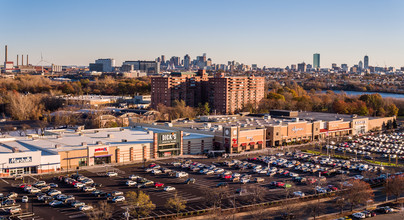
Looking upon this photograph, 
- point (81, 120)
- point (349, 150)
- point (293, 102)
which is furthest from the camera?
point (293, 102)

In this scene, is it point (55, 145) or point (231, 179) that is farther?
point (55, 145)

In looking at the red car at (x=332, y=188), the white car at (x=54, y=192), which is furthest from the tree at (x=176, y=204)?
the red car at (x=332, y=188)

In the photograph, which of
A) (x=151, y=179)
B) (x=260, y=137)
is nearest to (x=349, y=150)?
(x=260, y=137)

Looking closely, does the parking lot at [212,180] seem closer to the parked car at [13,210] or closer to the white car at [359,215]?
the parked car at [13,210]

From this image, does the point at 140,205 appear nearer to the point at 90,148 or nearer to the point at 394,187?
the point at 90,148

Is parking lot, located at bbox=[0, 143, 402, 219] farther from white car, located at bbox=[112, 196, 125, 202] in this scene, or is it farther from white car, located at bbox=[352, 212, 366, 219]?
white car, located at bbox=[352, 212, 366, 219]

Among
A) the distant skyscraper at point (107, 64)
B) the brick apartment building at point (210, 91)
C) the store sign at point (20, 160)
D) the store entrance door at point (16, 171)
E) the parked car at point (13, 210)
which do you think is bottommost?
the parked car at point (13, 210)

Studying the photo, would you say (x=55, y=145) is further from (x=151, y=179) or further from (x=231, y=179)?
(x=231, y=179)
